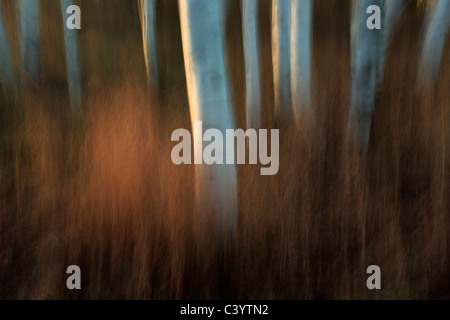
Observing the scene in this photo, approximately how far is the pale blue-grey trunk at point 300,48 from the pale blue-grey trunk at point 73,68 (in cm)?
175

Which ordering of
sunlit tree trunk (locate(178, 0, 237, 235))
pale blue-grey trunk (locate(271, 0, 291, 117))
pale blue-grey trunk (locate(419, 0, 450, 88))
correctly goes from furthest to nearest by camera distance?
pale blue-grey trunk (locate(271, 0, 291, 117))
pale blue-grey trunk (locate(419, 0, 450, 88))
sunlit tree trunk (locate(178, 0, 237, 235))

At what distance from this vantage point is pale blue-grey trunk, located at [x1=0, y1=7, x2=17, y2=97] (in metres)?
4.19

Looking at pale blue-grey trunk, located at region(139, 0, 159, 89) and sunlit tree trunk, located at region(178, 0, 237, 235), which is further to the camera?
pale blue-grey trunk, located at region(139, 0, 159, 89)

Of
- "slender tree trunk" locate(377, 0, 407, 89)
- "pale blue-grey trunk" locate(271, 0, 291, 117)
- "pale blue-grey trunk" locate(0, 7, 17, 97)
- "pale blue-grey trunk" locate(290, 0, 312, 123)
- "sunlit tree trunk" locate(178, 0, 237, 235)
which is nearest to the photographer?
"sunlit tree trunk" locate(178, 0, 237, 235)

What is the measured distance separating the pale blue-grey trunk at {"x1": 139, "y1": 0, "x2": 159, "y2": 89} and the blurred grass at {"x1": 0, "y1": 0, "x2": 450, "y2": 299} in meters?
0.32

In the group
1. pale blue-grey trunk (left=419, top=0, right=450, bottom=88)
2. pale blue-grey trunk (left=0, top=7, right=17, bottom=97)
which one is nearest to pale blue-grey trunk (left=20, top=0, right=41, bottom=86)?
pale blue-grey trunk (left=0, top=7, right=17, bottom=97)

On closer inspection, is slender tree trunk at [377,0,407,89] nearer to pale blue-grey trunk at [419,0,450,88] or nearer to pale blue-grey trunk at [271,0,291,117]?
pale blue-grey trunk at [419,0,450,88]

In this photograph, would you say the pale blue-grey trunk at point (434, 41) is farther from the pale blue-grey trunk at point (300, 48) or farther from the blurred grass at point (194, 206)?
the pale blue-grey trunk at point (300, 48)

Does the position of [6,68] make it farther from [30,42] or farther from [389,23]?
[389,23]

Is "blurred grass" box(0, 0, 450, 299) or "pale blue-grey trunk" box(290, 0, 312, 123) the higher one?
"pale blue-grey trunk" box(290, 0, 312, 123)

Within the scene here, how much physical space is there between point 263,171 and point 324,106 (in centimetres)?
70

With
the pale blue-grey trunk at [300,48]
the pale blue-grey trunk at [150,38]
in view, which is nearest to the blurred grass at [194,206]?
the pale blue-grey trunk at [150,38]

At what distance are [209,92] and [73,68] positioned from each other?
137 centimetres

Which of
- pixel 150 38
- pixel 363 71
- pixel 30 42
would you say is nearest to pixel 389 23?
pixel 363 71
